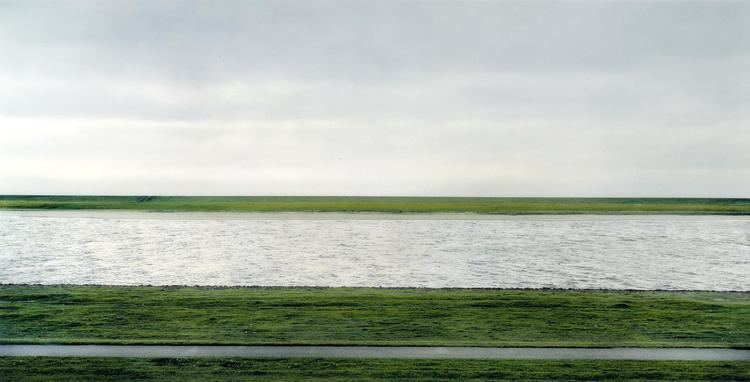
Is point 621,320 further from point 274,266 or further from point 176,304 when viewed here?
point 274,266

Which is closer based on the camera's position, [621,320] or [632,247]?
[621,320]

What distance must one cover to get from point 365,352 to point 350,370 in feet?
4.23

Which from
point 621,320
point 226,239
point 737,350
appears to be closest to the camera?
point 737,350

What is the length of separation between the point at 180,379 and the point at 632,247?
32.1 metres

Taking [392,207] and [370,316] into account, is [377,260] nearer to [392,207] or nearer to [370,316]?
[370,316]

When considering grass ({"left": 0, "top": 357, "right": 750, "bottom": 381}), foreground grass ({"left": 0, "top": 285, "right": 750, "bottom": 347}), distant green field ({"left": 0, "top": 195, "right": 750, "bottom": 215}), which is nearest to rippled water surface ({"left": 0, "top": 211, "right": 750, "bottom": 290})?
foreground grass ({"left": 0, "top": 285, "right": 750, "bottom": 347})

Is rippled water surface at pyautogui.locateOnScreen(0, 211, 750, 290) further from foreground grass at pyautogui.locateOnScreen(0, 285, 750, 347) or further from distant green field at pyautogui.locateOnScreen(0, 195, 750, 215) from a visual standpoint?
distant green field at pyautogui.locateOnScreen(0, 195, 750, 215)

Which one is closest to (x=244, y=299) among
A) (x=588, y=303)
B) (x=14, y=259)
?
(x=588, y=303)

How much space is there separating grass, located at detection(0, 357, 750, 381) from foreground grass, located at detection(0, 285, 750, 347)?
56.9 inches

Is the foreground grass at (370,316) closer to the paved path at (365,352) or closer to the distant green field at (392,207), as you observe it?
the paved path at (365,352)

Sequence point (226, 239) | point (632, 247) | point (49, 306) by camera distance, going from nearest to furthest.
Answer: point (49, 306) < point (632, 247) < point (226, 239)

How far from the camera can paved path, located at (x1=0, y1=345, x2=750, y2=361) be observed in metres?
12.3

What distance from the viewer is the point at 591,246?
37.5 meters

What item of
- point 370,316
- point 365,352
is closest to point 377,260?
point 370,316
